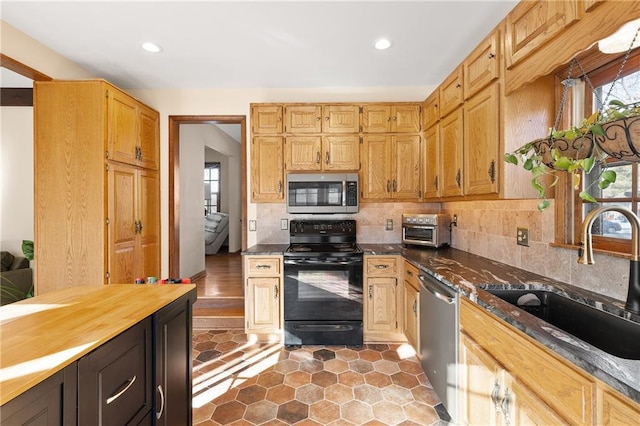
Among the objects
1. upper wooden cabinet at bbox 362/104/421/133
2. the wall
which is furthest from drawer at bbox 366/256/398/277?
the wall

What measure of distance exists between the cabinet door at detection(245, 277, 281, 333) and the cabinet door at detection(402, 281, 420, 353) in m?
1.21

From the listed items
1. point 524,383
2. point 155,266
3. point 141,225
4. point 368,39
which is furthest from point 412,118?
point 155,266

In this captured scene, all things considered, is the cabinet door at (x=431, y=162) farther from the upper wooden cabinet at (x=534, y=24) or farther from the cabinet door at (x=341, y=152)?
the upper wooden cabinet at (x=534, y=24)

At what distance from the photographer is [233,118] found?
125 inches

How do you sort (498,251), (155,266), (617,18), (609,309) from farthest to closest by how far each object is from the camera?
(155,266)
(498,251)
(609,309)
(617,18)

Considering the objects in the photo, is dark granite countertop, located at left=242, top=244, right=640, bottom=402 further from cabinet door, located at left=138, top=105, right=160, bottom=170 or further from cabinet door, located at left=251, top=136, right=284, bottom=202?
cabinet door, located at left=138, top=105, right=160, bottom=170

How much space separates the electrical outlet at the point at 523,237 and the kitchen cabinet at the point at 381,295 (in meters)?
1.00

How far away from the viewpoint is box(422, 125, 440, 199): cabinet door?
2549 mm

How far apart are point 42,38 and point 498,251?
4.08 meters

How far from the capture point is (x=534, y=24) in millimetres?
1385

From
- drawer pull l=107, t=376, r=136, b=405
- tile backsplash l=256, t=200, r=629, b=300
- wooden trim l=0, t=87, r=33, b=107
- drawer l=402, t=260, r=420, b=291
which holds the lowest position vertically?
drawer pull l=107, t=376, r=136, b=405

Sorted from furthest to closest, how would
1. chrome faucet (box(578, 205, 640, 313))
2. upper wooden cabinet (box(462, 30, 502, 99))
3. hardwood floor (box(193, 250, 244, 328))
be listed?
1. hardwood floor (box(193, 250, 244, 328))
2. upper wooden cabinet (box(462, 30, 502, 99))
3. chrome faucet (box(578, 205, 640, 313))

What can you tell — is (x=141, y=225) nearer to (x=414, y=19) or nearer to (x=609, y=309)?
(x=414, y=19)

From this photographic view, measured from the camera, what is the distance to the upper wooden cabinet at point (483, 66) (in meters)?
1.68
